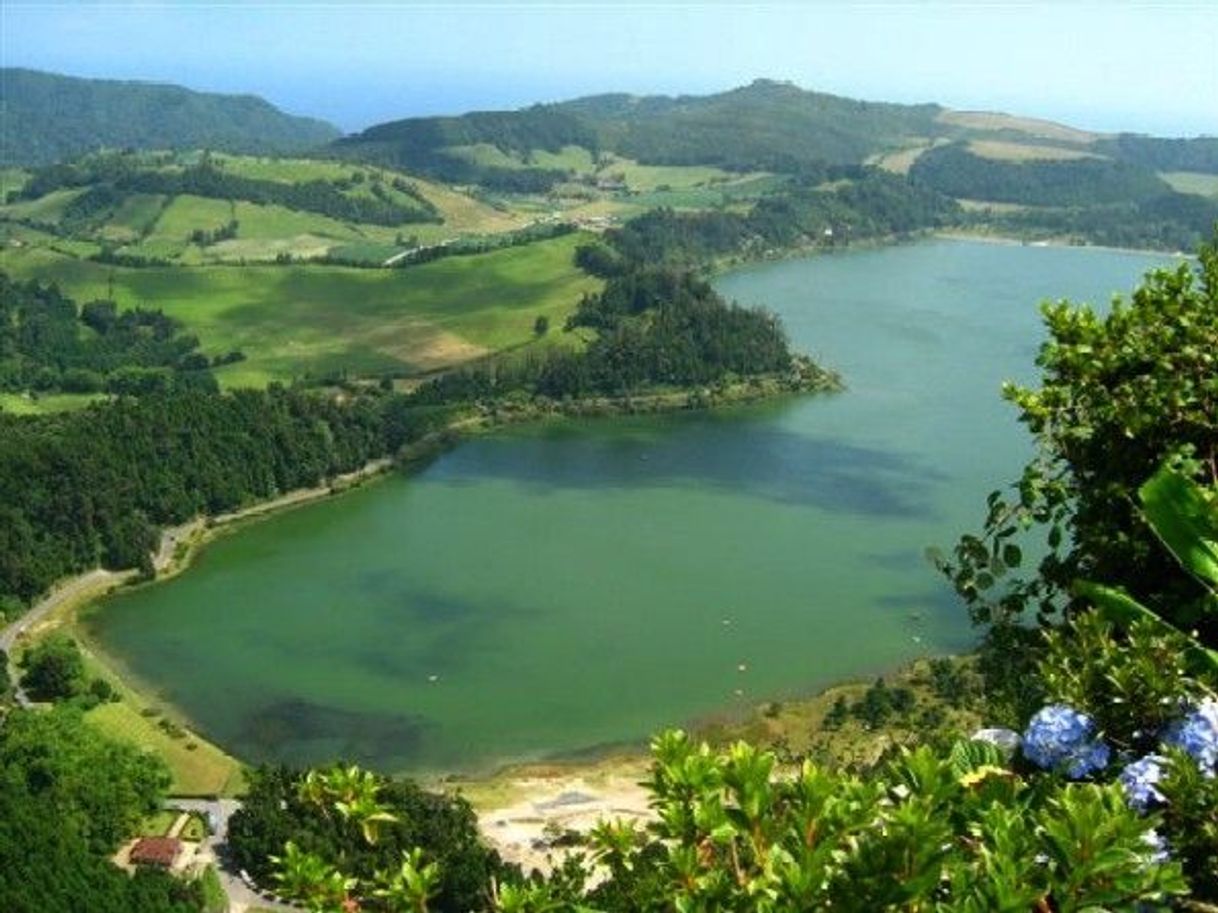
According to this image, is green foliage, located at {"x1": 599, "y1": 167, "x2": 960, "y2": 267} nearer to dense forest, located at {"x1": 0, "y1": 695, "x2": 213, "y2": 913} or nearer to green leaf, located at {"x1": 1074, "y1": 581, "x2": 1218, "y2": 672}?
dense forest, located at {"x1": 0, "y1": 695, "x2": 213, "y2": 913}

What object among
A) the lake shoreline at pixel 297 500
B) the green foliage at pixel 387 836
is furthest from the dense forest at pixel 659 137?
the green foliage at pixel 387 836

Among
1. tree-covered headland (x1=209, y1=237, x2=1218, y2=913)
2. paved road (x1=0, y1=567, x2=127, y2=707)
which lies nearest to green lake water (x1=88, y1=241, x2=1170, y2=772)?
paved road (x1=0, y1=567, x2=127, y2=707)

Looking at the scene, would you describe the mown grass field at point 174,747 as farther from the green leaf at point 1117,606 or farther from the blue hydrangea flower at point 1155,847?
the blue hydrangea flower at point 1155,847

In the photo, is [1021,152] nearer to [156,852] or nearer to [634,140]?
[634,140]

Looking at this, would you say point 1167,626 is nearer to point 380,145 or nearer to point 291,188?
point 291,188

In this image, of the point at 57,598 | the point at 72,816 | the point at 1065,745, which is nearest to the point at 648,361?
the point at 57,598
